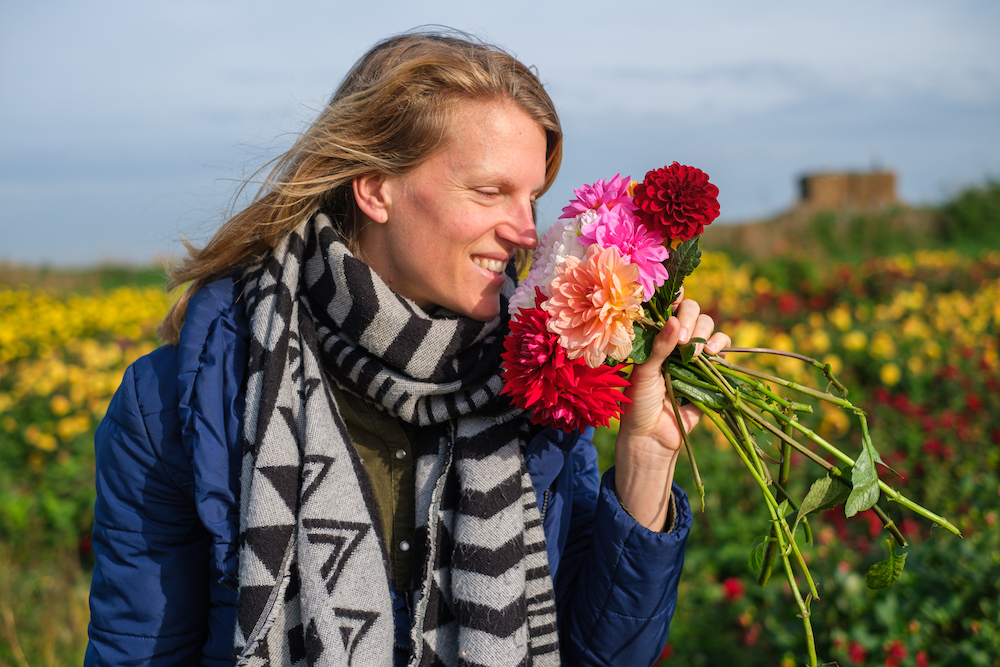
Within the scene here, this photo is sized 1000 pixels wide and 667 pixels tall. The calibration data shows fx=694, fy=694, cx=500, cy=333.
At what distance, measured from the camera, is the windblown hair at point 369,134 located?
4.92 feet

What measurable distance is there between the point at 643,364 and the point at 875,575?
57cm

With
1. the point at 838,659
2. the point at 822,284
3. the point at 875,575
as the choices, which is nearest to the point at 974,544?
the point at 838,659

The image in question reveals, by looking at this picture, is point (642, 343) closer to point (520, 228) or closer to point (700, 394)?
point (700, 394)

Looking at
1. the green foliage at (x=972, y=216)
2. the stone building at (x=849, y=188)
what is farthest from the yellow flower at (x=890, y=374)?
the stone building at (x=849, y=188)

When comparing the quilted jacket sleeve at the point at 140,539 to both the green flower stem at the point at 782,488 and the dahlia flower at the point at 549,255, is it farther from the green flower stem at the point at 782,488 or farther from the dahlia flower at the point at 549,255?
the green flower stem at the point at 782,488

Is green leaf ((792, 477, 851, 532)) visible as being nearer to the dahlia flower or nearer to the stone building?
the dahlia flower

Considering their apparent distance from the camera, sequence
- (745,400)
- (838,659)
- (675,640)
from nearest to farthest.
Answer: (745,400), (838,659), (675,640)

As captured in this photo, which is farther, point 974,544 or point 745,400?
point 974,544

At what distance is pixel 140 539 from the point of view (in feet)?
4.85

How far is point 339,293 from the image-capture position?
5.08 ft

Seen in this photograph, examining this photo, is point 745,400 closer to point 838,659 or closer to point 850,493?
point 850,493

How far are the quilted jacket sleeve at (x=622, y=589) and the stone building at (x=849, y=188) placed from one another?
51.7 ft

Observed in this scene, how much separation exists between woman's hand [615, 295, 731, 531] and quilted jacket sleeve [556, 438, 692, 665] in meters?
0.04

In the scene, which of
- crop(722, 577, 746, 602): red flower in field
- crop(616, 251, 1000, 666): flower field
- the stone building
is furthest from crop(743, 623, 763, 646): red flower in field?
the stone building
